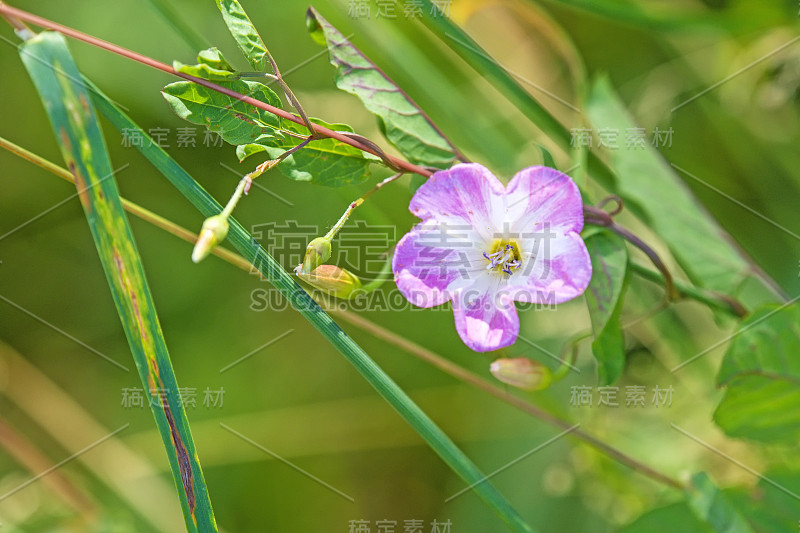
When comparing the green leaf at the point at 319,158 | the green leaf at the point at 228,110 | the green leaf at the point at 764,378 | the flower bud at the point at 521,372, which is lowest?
the green leaf at the point at 764,378

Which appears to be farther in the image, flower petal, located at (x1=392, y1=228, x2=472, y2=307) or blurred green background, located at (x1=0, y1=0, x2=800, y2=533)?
blurred green background, located at (x1=0, y1=0, x2=800, y2=533)

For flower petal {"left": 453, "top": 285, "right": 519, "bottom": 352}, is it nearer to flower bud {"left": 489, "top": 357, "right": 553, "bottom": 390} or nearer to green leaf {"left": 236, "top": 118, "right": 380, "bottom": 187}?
flower bud {"left": 489, "top": 357, "right": 553, "bottom": 390}

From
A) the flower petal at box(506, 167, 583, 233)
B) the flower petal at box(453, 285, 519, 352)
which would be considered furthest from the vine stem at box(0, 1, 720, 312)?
the flower petal at box(453, 285, 519, 352)

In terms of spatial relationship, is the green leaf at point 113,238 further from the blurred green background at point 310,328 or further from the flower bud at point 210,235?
the blurred green background at point 310,328

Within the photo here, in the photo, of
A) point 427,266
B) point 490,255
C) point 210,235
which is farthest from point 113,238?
point 490,255

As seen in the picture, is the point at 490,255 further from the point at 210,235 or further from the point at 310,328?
the point at 310,328

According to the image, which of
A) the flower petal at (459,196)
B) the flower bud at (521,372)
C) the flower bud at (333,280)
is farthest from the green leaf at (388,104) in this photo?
the flower bud at (521,372)
